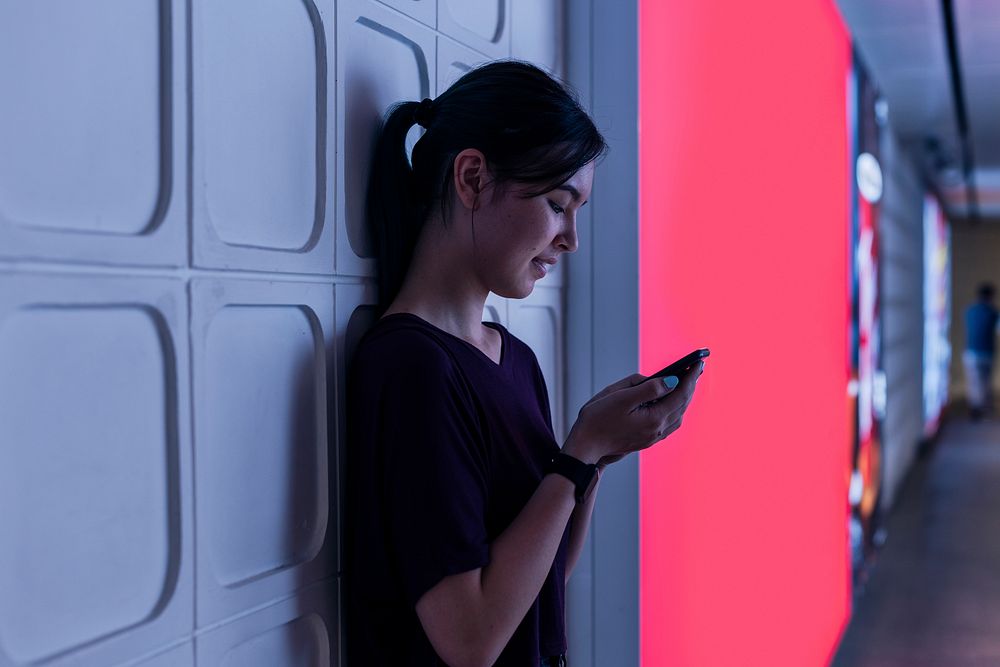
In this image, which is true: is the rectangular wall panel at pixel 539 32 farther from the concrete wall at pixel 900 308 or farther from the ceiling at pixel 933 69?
the concrete wall at pixel 900 308

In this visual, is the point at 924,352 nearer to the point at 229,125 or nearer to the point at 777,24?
the point at 777,24

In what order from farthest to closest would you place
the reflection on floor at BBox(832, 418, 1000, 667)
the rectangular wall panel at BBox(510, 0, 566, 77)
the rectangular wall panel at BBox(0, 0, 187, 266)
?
the reflection on floor at BBox(832, 418, 1000, 667) < the rectangular wall panel at BBox(510, 0, 566, 77) < the rectangular wall panel at BBox(0, 0, 187, 266)

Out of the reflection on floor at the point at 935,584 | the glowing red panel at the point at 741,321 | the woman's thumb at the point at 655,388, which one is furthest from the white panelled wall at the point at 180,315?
the reflection on floor at the point at 935,584

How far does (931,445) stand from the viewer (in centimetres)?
1011

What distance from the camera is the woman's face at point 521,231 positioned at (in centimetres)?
121

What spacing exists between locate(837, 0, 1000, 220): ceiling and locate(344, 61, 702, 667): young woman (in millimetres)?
3430

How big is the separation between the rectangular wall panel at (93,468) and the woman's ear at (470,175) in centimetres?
40

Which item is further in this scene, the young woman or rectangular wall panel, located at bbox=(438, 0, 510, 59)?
rectangular wall panel, located at bbox=(438, 0, 510, 59)

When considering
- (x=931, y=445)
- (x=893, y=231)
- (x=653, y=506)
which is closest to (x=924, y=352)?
(x=931, y=445)

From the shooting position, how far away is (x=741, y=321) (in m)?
2.44

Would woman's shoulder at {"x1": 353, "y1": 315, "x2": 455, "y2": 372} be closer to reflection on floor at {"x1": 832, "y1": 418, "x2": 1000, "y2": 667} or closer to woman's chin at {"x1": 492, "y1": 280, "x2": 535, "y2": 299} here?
woman's chin at {"x1": 492, "y1": 280, "x2": 535, "y2": 299}

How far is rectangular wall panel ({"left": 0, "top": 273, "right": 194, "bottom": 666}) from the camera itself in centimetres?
78

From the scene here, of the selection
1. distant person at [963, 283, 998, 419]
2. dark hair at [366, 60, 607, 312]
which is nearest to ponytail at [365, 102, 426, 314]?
dark hair at [366, 60, 607, 312]

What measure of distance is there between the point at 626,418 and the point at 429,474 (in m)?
0.29
